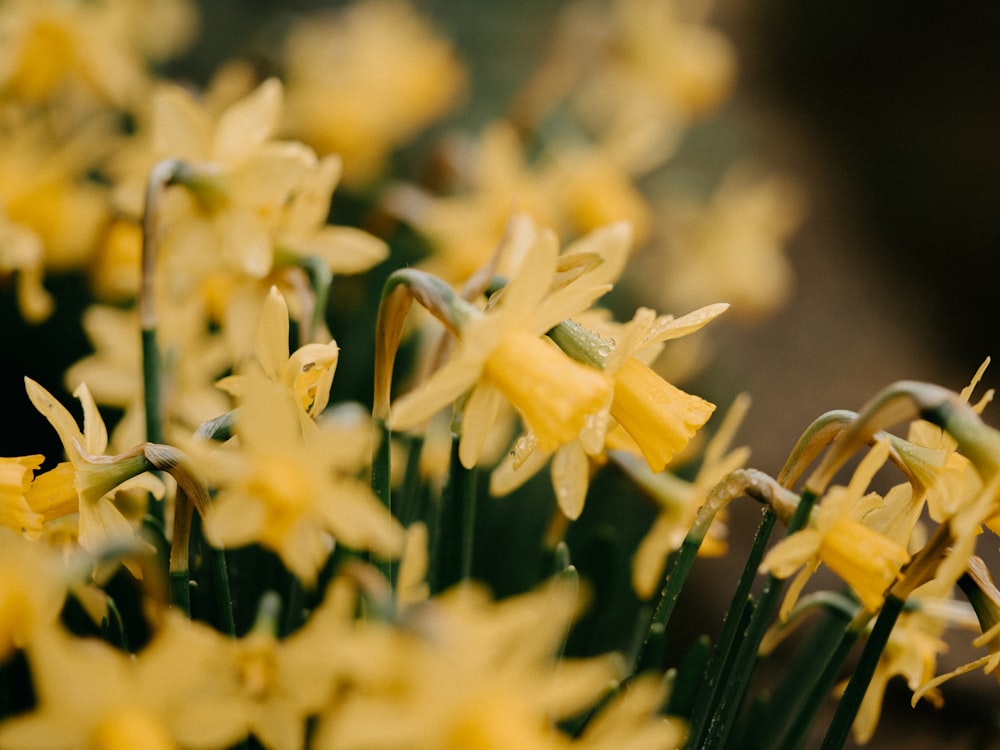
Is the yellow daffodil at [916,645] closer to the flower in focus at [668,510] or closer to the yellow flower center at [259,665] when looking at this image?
the flower in focus at [668,510]

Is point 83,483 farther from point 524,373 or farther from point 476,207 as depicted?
point 476,207

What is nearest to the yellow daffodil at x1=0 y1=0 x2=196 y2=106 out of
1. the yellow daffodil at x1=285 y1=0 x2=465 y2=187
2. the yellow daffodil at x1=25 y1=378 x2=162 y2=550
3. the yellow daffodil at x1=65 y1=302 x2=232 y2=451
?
the yellow daffodil at x1=285 y1=0 x2=465 y2=187

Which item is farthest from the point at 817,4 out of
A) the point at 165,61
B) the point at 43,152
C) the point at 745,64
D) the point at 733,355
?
the point at 43,152

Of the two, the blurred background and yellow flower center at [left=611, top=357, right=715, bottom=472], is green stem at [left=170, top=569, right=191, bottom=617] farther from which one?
the blurred background

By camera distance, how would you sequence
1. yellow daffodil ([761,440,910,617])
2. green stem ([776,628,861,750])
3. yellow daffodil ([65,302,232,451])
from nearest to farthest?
1. yellow daffodil ([761,440,910,617])
2. green stem ([776,628,861,750])
3. yellow daffodil ([65,302,232,451])

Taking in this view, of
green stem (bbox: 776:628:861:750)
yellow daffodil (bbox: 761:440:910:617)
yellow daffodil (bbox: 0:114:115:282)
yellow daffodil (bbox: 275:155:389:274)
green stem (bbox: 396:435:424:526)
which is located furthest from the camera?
yellow daffodil (bbox: 0:114:115:282)

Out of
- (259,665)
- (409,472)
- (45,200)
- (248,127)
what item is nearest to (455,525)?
(409,472)
